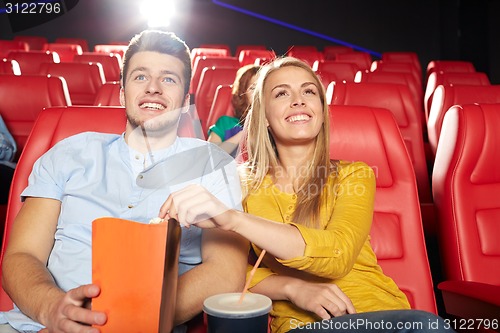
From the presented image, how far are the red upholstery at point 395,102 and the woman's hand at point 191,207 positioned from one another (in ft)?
5.52

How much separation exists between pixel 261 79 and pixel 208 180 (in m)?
0.36

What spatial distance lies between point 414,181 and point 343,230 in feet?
1.31

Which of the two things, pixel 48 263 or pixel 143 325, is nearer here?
pixel 143 325

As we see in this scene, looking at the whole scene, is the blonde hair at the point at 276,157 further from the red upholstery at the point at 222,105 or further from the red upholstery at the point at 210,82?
the red upholstery at the point at 210,82

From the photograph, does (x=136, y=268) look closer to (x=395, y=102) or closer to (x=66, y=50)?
(x=395, y=102)

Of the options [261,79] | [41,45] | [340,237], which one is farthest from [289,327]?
[41,45]

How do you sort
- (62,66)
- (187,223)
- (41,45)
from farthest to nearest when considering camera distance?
(41,45) → (62,66) → (187,223)

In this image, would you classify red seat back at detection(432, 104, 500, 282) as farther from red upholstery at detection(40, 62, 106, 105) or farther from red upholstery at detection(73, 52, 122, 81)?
red upholstery at detection(73, 52, 122, 81)

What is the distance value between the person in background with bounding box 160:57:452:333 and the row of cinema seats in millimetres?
109

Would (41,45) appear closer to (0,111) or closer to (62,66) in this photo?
(62,66)

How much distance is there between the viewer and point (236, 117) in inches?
113

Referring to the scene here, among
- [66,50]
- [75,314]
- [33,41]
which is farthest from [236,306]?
[33,41]

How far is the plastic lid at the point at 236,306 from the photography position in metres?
0.87

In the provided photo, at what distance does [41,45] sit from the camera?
33.3 feet
